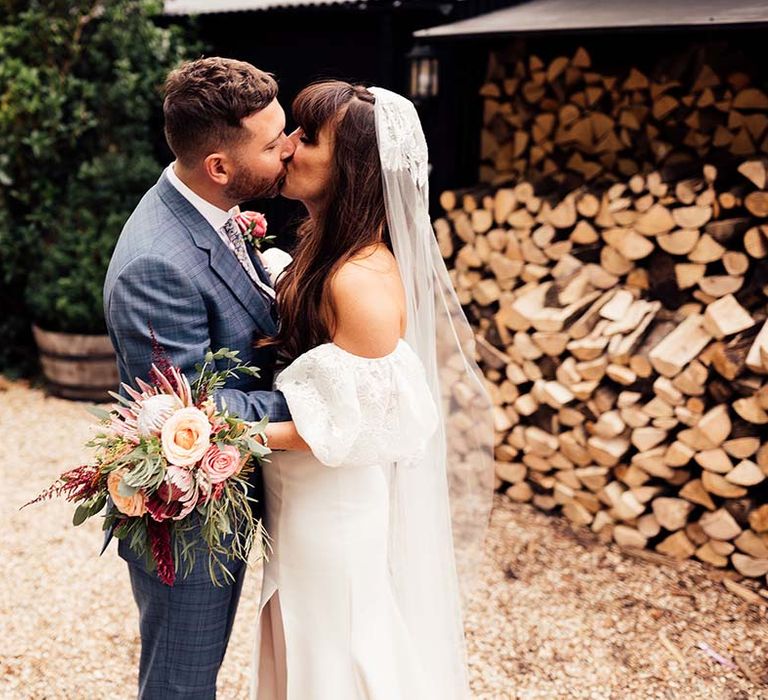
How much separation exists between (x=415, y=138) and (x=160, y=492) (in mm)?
1038

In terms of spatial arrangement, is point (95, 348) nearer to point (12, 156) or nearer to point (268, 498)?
point (12, 156)

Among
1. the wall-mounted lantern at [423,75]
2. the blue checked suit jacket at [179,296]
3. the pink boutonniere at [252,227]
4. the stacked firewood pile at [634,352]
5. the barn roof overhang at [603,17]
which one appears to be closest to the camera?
the blue checked suit jacket at [179,296]

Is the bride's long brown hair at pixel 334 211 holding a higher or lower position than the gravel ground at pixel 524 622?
higher

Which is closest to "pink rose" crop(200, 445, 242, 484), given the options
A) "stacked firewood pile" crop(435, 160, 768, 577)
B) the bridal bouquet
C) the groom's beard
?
the bridal bouquet

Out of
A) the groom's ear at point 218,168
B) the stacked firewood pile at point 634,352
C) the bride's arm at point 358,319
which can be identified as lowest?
the stacked firewood pile at point 634,352

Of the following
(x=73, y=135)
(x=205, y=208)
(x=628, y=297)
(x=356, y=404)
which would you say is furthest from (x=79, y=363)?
(x=356, y=404)

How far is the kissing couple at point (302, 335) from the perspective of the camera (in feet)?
6.31

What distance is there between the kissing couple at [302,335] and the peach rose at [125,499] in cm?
28

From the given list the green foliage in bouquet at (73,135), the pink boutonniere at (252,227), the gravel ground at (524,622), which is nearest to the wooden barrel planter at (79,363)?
the green foliage in bouquet at (73,135)

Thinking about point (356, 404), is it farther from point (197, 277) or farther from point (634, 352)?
point (634, 352)

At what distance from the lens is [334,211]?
2.04 metres

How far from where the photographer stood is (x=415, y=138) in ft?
6.73

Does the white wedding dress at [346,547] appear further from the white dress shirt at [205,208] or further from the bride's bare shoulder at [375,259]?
the white dress shirt at [205,208]

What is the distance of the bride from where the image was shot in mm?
1958
